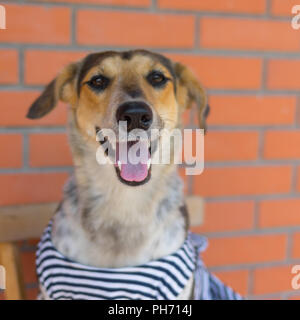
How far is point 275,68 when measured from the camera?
1519mm

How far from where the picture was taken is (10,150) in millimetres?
1359

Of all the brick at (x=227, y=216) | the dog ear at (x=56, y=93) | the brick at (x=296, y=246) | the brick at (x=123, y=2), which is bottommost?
the brick at (x=296, y=246)

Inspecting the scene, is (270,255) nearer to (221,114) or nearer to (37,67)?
(221,114)

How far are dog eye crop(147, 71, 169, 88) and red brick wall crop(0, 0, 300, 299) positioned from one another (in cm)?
21

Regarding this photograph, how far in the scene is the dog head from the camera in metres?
1.11

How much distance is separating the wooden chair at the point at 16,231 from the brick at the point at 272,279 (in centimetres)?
85

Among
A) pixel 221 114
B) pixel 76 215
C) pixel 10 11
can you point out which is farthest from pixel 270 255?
pixel 10 11

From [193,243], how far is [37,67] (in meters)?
0.74

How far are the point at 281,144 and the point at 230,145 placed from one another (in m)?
0.20

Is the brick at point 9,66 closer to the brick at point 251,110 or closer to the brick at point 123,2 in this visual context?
the brick at point 123,2

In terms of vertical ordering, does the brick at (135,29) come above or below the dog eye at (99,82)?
above

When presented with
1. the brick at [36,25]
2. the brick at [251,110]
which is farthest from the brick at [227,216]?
the brick at [36,25]

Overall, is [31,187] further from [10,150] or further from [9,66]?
[9,66]

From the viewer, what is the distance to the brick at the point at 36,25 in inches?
50.5
